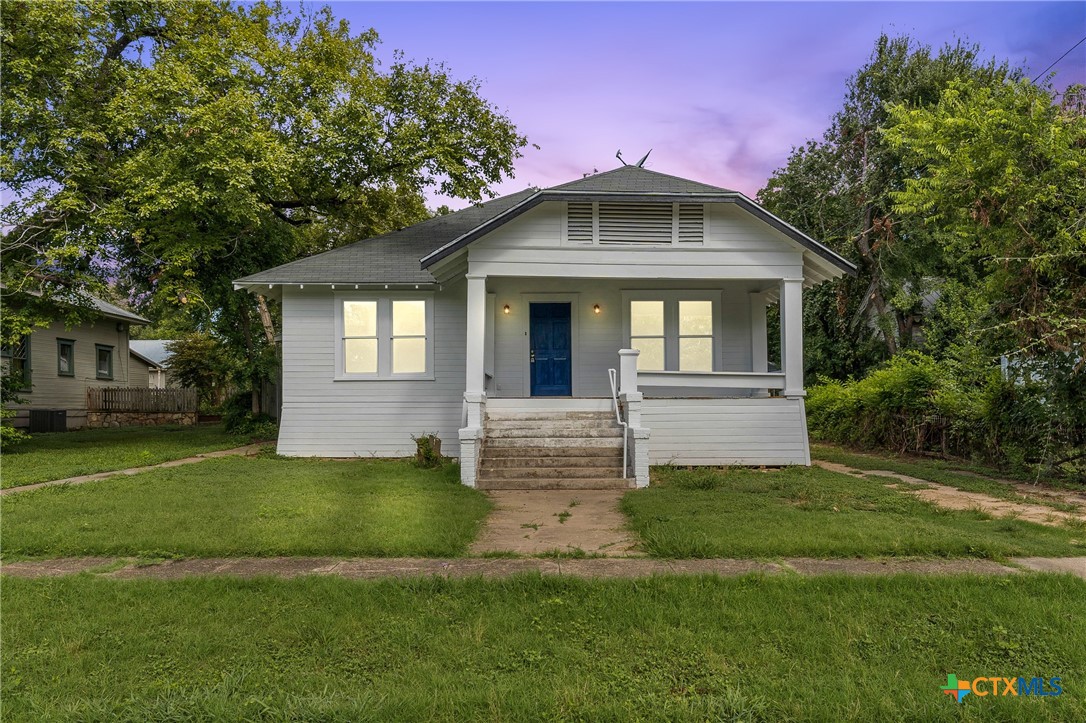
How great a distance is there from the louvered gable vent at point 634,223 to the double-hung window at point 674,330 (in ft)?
7.83

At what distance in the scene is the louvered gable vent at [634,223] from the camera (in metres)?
10.9

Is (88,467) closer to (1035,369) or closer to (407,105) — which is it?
(407,105)

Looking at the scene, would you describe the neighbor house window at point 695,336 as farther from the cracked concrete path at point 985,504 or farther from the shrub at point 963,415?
the shrub at point 963,415

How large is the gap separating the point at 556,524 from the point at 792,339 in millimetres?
6410

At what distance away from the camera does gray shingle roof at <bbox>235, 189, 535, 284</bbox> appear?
12211 millimetres

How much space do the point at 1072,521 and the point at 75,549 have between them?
A: 9.72m

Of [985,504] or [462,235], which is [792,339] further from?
[462,235]

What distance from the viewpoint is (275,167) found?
1335 cm

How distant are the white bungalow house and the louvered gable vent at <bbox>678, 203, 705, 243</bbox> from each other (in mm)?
21

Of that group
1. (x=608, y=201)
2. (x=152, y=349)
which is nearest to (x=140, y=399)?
(x=152, y=349)

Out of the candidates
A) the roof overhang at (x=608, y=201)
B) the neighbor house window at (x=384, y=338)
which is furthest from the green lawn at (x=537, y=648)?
the neighbor house window at (x=384, y=338)

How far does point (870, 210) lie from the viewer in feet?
64.8

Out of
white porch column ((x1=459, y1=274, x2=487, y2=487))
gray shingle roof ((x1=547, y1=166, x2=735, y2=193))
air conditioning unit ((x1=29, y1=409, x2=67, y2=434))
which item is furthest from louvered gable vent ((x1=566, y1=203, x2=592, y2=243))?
air conditioning unit ((x1=29, y1=409, x2=67, y2=434))

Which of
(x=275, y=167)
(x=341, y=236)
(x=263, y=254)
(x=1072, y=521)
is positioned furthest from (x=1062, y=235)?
(x=341, y=236)
